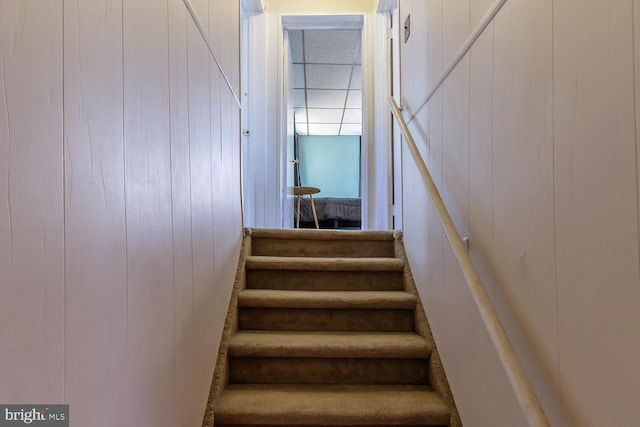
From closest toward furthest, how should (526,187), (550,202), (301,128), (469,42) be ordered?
1. (550,202)
2. (526,187)
3. (469,42)
4. (301,128)

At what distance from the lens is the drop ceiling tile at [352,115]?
689cm

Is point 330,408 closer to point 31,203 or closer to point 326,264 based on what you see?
point 326,264

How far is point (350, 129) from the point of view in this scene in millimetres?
8227

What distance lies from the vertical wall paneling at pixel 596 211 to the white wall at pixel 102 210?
867mm

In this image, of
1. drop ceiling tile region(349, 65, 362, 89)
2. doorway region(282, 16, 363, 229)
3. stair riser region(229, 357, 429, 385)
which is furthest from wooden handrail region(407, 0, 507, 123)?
drop ceiling tile region(349, 65, 362, 89)

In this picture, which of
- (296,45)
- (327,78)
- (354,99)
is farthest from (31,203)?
(354,99)

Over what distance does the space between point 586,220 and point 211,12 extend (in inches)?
59.2

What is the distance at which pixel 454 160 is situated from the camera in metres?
1.49

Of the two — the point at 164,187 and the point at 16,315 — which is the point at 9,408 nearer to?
the point at 16,315

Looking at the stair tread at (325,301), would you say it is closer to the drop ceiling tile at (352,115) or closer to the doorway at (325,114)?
the doorway at (325,114)

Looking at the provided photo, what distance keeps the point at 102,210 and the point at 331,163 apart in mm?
8009

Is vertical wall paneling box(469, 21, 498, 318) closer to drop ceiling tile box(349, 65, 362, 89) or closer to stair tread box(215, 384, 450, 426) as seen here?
stair tread box(215, 384, 450, 426)

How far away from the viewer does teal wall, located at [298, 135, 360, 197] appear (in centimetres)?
855

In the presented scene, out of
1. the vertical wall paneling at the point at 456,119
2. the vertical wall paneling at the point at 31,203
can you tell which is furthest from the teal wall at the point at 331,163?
the vertical wall paneling at the point at 31,203
